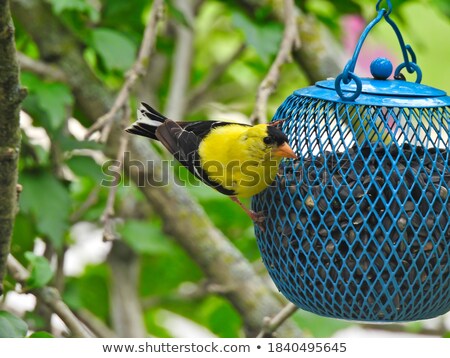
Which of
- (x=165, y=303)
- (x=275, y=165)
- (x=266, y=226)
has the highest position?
(x=275, y=165)

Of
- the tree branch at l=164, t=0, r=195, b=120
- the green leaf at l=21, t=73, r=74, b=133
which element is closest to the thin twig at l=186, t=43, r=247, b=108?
the tree branch at l=164, t=0, r=195, b=120

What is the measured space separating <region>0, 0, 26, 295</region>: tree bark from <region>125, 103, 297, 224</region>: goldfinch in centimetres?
69

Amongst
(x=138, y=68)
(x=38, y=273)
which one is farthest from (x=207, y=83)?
(x=38, y=273)

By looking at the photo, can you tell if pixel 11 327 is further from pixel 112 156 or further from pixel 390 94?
pixel 112 156

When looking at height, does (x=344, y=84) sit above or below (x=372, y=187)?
above

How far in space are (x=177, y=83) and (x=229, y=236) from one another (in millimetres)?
943

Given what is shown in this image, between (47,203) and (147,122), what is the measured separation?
566mm

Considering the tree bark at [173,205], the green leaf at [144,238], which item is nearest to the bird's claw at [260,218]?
the tree bark at [173,205]

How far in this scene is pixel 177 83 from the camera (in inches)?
164

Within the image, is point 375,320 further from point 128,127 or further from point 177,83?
point 177,83

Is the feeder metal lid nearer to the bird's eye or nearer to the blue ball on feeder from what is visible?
the blue ball on feeder

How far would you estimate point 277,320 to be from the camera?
2643 mm

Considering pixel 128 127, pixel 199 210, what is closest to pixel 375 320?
pixel 128 127

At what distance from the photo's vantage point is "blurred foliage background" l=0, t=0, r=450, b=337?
133 inches
